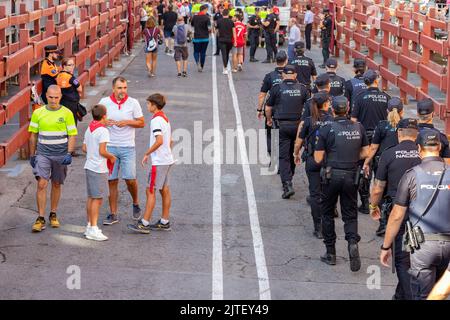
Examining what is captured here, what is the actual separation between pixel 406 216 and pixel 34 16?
455 inches

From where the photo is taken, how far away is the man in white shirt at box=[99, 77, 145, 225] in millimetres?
12000

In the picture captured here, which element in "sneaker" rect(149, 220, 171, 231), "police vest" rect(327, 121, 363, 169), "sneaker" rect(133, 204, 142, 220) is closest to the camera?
"police vest" rect(327, 121, 363, 169)

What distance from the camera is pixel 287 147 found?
1381 cm

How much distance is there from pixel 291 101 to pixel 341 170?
3.45m

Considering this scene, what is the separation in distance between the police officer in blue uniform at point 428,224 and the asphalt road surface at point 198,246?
1.78m

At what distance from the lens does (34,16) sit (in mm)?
18484

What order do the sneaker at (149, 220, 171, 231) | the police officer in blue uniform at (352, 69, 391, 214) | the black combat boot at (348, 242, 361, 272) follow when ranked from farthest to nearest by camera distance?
the police officer in blue uniform at (352, 69, 391, 214), the sneaker at (149, 220, 171, 231), the black combat boot at (348, 242, 361, 272)

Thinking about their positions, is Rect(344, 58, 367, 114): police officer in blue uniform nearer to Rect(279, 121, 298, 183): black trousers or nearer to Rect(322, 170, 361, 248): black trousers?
Rect(279, 121, 298, 183): black trousers

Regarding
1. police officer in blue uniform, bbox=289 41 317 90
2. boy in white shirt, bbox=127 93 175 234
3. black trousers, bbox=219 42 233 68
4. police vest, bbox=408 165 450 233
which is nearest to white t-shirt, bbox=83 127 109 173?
boy in white shirt, bbox=127 93 175 234

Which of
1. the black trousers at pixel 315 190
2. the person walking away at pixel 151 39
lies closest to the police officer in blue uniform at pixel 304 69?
the black trousers at pixel 315 190

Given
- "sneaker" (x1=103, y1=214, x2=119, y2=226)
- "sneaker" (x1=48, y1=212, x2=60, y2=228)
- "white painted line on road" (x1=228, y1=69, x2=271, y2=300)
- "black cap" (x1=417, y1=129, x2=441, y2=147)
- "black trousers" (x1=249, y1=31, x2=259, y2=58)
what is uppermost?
"black cap" (x1=417, y1=129, x2=441, y2=147)

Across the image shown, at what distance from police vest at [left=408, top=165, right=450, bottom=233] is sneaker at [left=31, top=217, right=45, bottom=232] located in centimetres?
536

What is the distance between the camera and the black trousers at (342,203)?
1034 cm

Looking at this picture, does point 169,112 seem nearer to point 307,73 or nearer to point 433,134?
point 307,73
